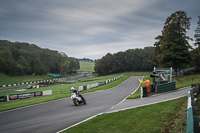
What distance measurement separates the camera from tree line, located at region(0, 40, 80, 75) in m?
78.6

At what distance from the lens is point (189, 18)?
113 feet

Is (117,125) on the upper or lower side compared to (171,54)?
lower

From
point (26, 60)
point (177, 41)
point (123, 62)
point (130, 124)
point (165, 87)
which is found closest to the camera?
point (130, 124)

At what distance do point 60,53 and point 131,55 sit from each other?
5458 cm

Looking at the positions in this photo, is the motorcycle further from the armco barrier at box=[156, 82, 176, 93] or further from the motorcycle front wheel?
the armco barrier at box=[156, 82, 176, 93]

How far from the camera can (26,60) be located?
87.7 m

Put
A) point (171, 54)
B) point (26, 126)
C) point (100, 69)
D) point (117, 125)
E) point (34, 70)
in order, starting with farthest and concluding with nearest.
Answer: point (100, 69)
point (34, 70)
point (171, 54)
point (26, 126)
point (117, 125)

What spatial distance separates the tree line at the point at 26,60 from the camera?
78.6 m

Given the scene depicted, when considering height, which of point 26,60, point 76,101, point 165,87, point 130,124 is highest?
point 26,60

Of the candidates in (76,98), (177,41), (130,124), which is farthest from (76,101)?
(177,41)

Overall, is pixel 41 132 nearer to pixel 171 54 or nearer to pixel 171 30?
pixel 171 54

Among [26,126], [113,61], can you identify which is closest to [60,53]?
[113,61]

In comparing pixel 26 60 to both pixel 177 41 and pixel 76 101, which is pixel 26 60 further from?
pixel 76 101

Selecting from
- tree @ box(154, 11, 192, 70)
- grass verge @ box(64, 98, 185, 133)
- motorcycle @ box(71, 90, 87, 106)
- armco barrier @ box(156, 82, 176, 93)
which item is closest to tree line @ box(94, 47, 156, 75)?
tree @ box(154, 11, 192, 70)
